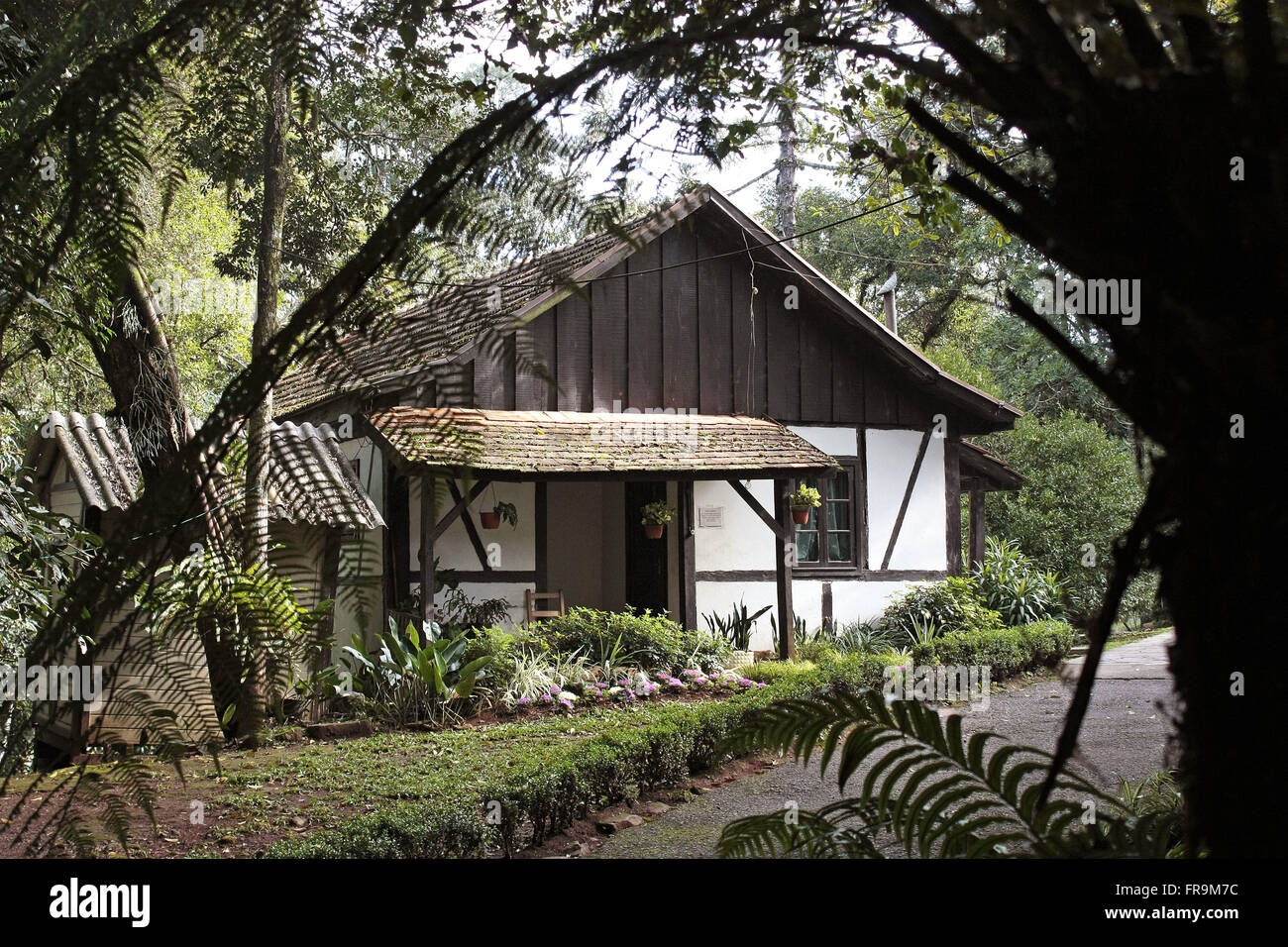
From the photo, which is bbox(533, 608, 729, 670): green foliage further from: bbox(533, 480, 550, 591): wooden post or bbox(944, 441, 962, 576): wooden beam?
bbox(944, 441, 962, 576): wooden beam

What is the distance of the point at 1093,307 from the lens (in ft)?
3.76

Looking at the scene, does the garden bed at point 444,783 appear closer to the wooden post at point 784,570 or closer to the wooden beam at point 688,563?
the wooden post at point 784,570

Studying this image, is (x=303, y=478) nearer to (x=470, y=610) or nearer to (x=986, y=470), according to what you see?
(x=470, y=610)

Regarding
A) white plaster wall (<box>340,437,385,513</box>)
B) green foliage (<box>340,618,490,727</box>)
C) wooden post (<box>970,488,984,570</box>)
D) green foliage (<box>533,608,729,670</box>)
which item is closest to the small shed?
green foliage (<box>340,618,490,727</box>)

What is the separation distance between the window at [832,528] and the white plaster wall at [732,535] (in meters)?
0.55

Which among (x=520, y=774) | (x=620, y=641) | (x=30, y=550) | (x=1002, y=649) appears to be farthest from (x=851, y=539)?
(x=30, y=550)

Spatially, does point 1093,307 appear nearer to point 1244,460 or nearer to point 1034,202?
point 1034,202

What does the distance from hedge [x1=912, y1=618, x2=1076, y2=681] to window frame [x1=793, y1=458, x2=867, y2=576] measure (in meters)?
1.48

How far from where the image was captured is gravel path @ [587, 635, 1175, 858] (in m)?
5.47

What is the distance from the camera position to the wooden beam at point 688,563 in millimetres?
11406

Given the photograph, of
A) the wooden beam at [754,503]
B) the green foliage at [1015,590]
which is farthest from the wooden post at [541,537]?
the green foliage at [1015,590]

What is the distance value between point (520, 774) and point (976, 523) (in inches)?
463
